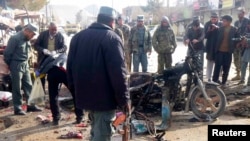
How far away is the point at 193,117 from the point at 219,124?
0.57 metres

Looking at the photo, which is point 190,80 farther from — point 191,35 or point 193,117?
point 191,35

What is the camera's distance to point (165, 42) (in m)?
9.02

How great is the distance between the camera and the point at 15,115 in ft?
22.0

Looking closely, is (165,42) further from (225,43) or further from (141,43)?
(225,43)

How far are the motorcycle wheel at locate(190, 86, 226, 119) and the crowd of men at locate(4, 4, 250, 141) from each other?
138 cm

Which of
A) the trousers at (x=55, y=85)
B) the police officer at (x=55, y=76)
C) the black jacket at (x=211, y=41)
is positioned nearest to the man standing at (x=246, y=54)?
the black jacket at (x=211, y=41)

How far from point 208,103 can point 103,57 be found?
2972mm

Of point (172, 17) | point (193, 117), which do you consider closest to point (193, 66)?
point (193, 117)

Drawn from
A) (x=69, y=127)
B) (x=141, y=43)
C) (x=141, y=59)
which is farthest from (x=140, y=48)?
(x=69, y=127)

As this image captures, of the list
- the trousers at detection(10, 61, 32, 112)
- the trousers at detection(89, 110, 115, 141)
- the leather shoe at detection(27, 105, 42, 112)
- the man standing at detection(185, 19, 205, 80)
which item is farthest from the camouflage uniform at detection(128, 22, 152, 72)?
the trousers at detection(89, 110, 115, 141)

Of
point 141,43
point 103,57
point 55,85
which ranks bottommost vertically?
point 55,85

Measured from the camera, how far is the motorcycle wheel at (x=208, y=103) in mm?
5973

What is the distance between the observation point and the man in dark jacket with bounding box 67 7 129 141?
3.56m

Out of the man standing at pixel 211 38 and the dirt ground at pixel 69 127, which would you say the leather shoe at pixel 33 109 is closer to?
the dirt ground at pixel 69 127
